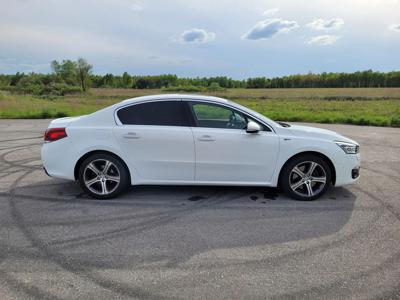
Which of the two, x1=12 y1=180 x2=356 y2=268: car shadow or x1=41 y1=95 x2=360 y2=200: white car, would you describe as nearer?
x1=12 y1=180 x2=356 y2=268: car shadow

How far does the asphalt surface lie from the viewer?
2586 millimetres

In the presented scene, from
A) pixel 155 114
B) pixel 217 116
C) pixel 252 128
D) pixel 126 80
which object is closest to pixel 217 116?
pixel 217 116

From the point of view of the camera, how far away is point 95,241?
3334mm

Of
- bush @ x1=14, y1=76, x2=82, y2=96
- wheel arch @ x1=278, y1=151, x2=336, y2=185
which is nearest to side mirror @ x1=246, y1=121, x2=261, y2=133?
wheel arch @ x1=278, y1=151, x2=336, y2=185

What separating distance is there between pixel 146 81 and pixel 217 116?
121043 millimetres

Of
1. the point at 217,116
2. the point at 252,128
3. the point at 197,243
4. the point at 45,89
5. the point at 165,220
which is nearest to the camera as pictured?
the point at 197,243

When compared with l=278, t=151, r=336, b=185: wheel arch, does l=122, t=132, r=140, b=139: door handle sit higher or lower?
higher

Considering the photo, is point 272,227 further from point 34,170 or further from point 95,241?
point 34,170

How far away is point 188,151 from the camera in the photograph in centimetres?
445

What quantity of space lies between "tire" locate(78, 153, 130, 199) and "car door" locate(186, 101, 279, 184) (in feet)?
3.64

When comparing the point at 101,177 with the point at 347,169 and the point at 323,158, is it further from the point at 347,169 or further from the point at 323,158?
the point at 347,169

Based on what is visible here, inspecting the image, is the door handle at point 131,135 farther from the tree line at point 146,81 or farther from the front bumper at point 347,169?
the tree line at point 146,81

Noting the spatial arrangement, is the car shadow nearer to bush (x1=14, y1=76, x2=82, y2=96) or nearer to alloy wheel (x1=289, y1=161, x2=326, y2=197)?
alloy wheel (x1=289, y1=161, x2=326, y2=197)

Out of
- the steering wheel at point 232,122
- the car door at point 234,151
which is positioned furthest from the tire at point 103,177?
the steering wheel at point 232,122
